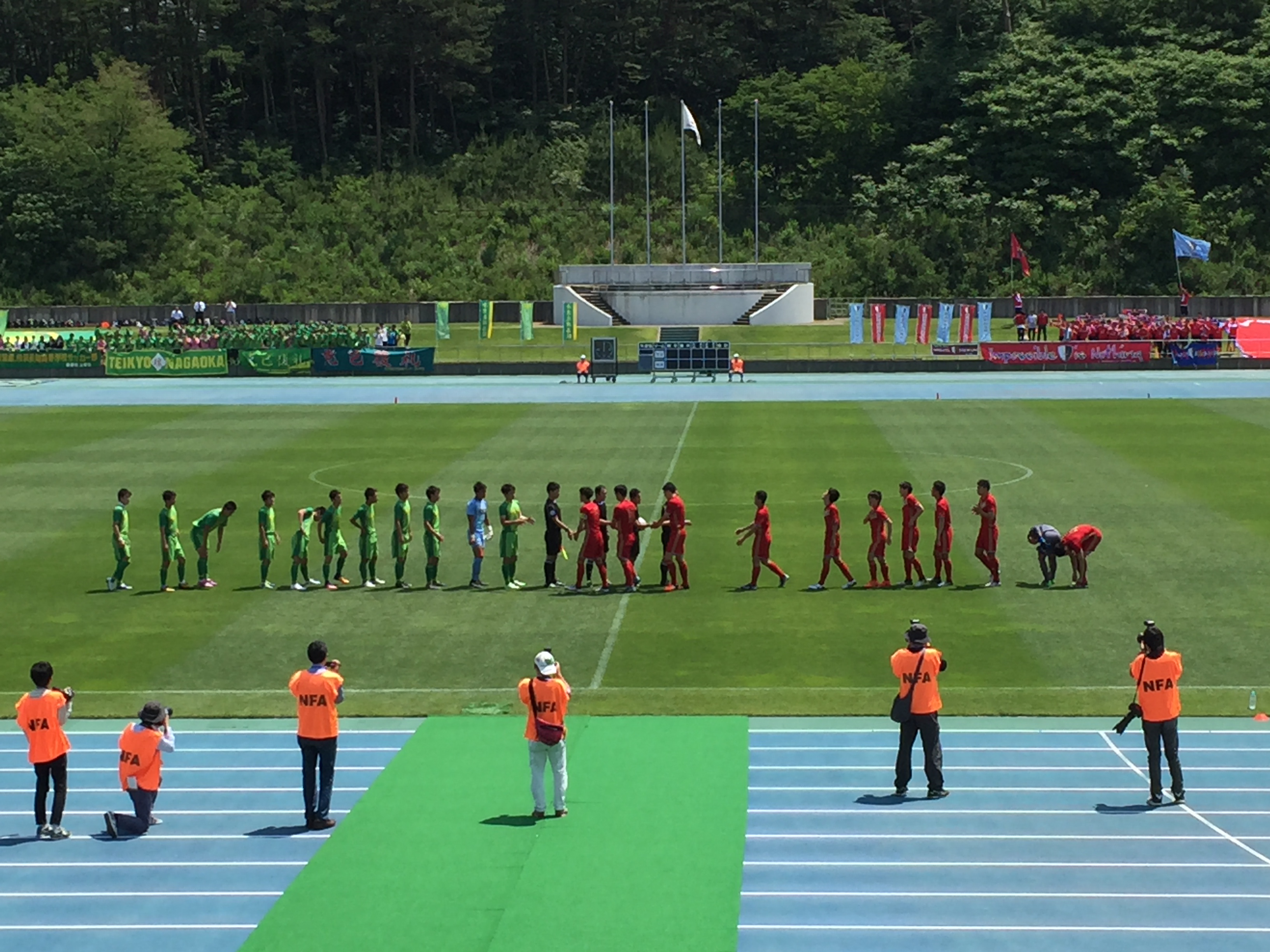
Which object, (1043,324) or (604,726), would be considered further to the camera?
(1043,324)

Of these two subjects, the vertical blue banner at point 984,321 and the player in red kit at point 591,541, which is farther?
the vertical blue banner at point 984,321

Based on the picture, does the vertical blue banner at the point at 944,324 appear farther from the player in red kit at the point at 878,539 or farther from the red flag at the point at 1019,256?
the player in red kit at the point at 878,539

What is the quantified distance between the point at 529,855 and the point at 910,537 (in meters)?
12.1

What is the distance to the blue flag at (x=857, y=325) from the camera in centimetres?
6425

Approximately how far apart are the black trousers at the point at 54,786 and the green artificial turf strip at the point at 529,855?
2.35m

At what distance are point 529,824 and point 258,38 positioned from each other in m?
102

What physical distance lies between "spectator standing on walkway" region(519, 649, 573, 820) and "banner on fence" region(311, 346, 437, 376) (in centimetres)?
5036

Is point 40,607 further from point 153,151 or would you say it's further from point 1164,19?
point 1164,19

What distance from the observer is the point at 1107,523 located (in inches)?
1137

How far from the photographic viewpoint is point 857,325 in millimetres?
64688

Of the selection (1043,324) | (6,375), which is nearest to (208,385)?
(6,375)

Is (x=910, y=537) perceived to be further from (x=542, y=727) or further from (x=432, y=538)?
(x=542, y=727)

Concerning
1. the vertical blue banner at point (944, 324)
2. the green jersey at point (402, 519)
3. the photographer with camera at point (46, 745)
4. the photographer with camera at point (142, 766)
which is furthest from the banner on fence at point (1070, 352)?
the photographer with camera at point (46, 745)

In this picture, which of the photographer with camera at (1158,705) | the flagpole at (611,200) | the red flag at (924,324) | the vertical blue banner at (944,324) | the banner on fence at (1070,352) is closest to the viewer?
the photographer with camera at (1158,705)
